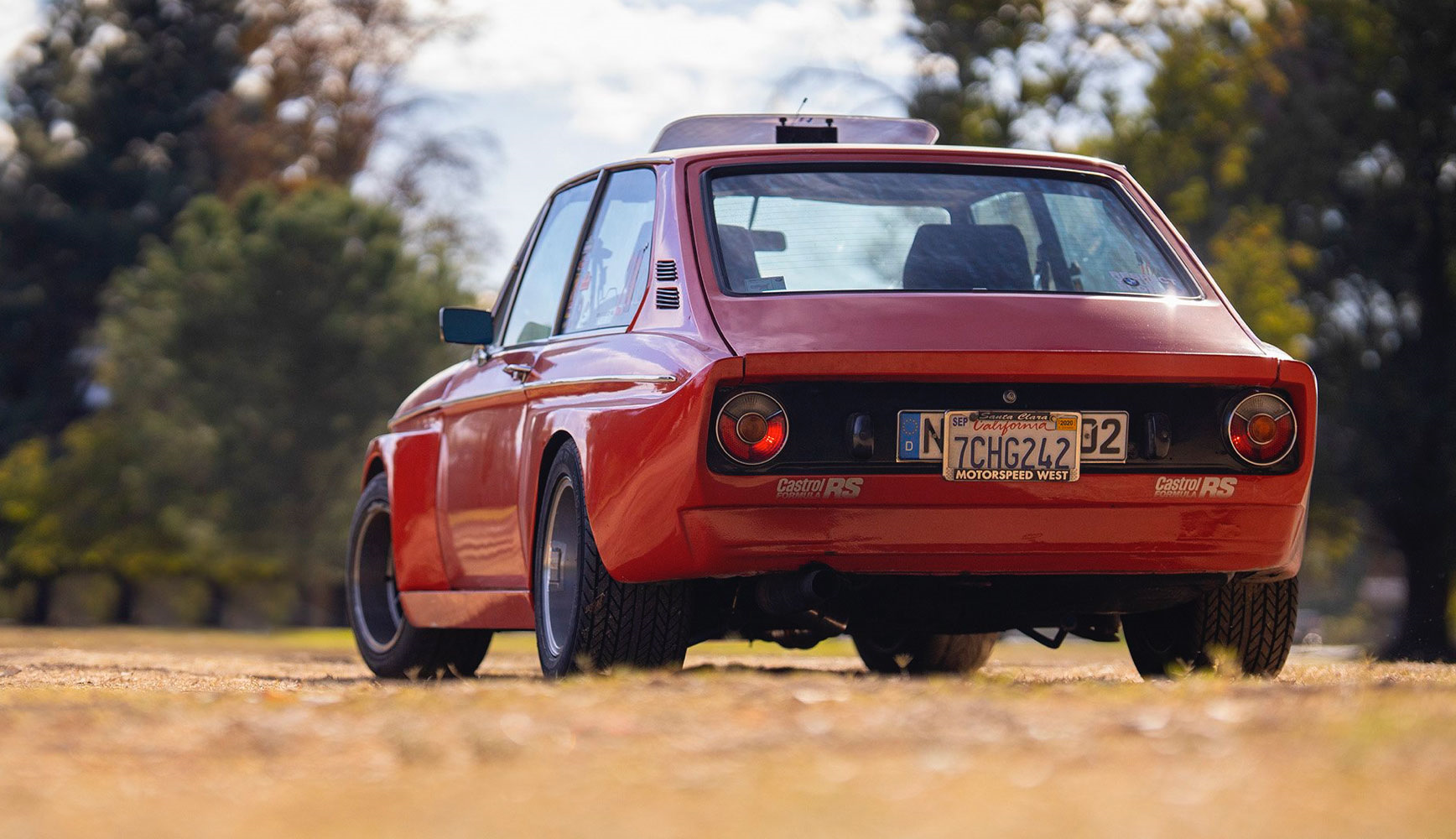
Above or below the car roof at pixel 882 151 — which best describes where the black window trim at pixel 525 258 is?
below

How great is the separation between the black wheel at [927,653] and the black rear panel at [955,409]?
301 centimetres

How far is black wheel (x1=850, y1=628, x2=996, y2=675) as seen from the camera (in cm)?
880

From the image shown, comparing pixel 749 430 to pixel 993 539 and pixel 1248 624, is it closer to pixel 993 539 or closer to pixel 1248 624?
pixel 993 539

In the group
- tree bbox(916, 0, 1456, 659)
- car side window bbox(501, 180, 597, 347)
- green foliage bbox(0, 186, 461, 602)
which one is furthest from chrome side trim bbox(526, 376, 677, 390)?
green foliage bbox(0, 186, 461, 602)

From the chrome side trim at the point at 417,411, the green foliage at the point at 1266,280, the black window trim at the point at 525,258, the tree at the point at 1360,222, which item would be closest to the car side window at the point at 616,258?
the black window trim at the point at 525,258

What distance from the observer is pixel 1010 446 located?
5.70 m

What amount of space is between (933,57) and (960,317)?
3120 cm

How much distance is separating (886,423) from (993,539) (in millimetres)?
434

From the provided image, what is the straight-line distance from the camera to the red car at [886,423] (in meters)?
5.61

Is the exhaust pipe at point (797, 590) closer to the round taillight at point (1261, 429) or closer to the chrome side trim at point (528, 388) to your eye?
the chrome side trim at point (528, 388)

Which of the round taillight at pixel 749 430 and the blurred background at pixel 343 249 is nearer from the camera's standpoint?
the round taillight at pixel 749 430

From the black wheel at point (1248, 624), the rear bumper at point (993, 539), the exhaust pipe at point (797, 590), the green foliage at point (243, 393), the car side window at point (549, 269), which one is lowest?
the green foliage at point (243, 393)

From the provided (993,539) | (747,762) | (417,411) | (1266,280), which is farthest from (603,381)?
(1266,280)

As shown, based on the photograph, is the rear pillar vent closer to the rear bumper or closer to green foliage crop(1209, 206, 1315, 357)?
the rear bumper
